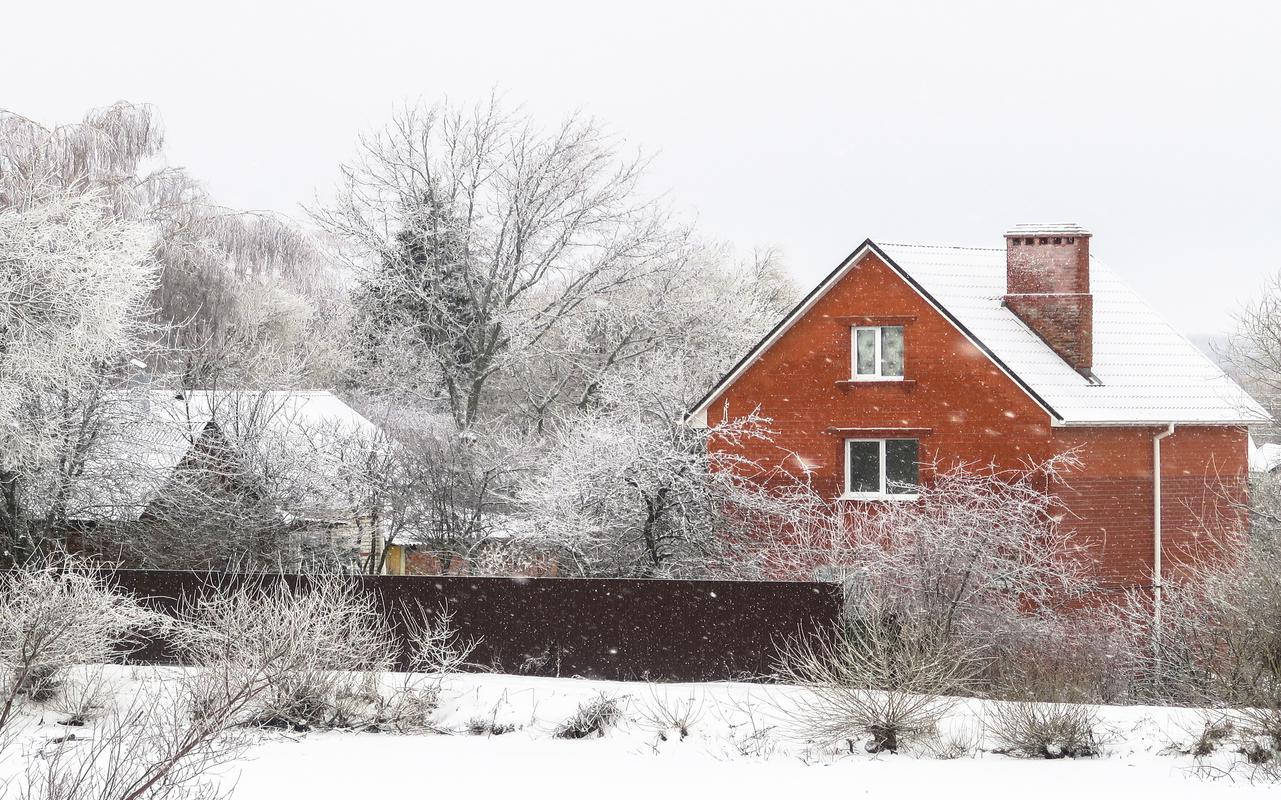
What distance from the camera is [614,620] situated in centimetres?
1546

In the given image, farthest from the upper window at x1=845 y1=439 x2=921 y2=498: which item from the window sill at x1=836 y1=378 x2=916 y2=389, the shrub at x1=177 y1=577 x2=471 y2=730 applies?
the shrub at x1=177 y1=577 x2=471 y2=730

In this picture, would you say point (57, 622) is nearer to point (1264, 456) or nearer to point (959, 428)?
point (959, 428)

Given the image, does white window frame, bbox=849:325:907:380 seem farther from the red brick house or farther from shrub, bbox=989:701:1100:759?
shrub, bbox=989:701:1100:759

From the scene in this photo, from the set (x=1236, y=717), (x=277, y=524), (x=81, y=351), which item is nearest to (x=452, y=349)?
(x=277, y=524)

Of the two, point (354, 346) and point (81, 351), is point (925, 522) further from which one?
point (354, 346)

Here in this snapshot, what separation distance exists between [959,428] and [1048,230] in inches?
151

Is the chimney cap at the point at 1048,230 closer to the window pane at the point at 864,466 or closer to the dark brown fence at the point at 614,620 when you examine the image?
the window pane at the point at 864,466

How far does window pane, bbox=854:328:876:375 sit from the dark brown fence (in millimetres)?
8700

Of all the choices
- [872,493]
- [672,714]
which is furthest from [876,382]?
[672,714]

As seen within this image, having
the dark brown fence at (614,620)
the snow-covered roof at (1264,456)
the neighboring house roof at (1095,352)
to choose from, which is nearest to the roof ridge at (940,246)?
the neighboring house roof at (1095,352)

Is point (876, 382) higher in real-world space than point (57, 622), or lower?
higher

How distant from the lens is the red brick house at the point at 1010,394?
21.9 metres

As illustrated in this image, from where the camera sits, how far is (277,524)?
2300 centimetres

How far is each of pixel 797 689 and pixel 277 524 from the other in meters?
11.7
